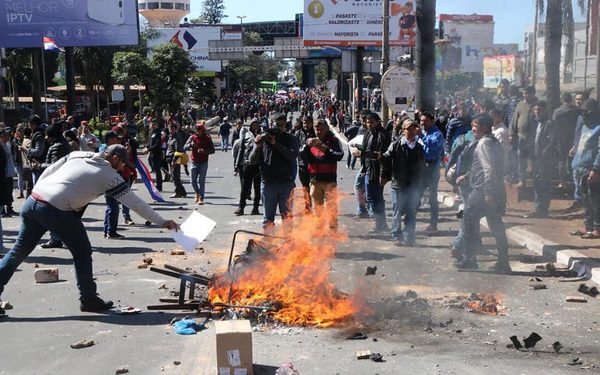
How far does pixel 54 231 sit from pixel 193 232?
50.3 inches

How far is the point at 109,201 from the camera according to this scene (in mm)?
10828

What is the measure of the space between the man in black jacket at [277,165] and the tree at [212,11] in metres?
124

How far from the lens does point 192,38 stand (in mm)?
54906

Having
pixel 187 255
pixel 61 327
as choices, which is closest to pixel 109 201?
pixel 187 255

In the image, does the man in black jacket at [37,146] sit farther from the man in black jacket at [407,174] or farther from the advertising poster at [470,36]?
the advertising poster at [470,36]

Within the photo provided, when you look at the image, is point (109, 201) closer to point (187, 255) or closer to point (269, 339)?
point (187, 255)

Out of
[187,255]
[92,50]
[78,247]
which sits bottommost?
[187,255]

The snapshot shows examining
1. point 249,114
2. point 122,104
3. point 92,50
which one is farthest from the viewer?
point 122,104

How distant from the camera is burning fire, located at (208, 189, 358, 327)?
21.1ft

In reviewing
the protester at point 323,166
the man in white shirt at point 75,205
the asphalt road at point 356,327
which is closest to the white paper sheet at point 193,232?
the man in white shirt at point 75,205

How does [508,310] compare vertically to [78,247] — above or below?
below

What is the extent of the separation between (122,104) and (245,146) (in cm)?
4786

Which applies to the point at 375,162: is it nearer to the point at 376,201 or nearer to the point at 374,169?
the point at 374,169

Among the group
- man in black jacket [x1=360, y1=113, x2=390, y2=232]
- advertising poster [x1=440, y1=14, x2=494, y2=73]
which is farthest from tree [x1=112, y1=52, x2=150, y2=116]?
→ man in black jacket [x1=360, y1=113, x2=390, y2=232]
